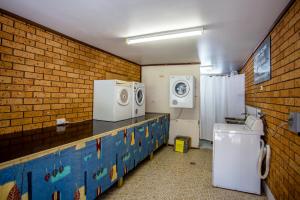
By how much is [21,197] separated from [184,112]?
3872 millimetres

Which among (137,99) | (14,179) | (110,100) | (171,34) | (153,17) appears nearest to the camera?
(14,179)

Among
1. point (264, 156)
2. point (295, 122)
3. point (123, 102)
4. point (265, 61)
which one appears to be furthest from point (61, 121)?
point (265, 61)

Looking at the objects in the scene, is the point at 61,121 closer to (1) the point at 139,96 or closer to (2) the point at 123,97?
(2) the point at 123,97

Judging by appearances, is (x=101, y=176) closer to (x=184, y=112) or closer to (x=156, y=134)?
(x=156, y=134)

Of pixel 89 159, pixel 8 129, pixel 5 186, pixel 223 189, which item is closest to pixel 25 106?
pixel 8 129

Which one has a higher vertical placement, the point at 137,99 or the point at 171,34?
the point at 171,34

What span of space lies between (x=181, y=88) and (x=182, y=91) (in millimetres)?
77

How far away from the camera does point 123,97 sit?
3230 mm

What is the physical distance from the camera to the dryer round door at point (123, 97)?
10.3ft

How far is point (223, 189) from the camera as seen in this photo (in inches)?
100

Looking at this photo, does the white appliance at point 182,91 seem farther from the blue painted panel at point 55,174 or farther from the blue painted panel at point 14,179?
the blue painted panel at point 14,179

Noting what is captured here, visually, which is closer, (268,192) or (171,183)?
(268,192)

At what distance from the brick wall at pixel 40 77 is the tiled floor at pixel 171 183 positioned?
53.6 inches

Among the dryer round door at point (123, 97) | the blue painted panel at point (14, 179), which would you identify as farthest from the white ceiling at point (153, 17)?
the blue painted panel at point (14, 179)
